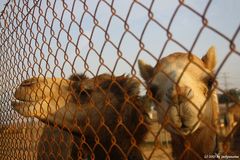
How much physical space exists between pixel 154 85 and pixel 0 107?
3163mm

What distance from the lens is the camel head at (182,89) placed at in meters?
2.98

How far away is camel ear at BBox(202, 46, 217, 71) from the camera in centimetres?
417

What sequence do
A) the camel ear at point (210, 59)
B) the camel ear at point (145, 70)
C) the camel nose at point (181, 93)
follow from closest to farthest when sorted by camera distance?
the camel nose at point (181, 93)
the camel ear at point (210, 59)
the camel ear at point (145, 70)

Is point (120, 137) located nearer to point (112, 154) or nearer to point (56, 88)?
point (112, 154)

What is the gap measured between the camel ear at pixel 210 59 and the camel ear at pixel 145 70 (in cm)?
58

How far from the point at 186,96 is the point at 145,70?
1.40 metres

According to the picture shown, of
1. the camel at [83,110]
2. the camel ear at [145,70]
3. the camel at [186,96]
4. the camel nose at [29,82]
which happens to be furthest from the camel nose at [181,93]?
the camel nose at [29,82]

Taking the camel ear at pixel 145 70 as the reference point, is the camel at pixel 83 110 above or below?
below

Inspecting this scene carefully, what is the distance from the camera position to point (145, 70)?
434 centimetres

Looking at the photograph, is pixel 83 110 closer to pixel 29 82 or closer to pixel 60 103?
pixel 60 103

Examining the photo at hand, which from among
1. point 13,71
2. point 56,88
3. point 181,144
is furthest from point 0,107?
point 181,144

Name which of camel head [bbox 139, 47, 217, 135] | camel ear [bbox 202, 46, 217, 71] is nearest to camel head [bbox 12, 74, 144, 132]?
camel head [bbox 139, 47, 217, 135]

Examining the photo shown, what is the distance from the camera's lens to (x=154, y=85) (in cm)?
364

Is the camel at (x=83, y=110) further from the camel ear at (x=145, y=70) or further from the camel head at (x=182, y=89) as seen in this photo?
the camel head at (x=182, y=89)
